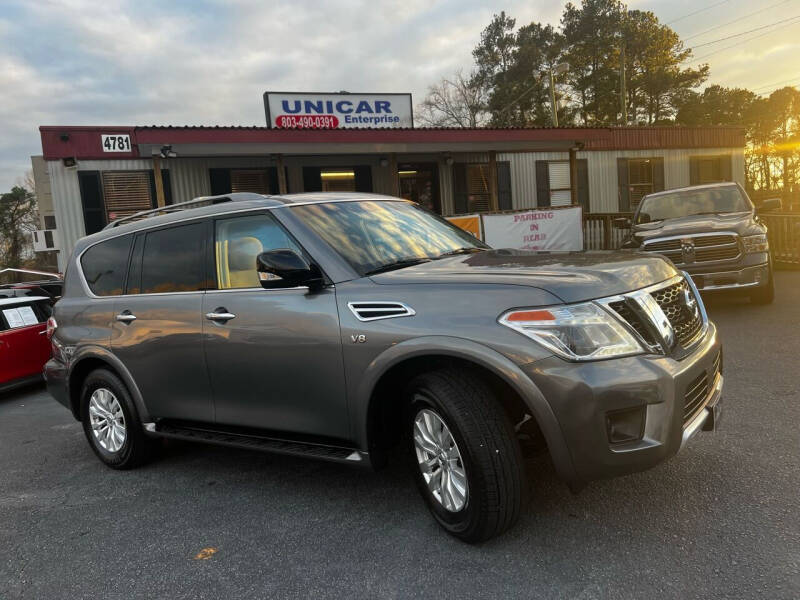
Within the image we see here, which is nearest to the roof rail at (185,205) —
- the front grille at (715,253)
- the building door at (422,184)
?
the front grille at (715,253)

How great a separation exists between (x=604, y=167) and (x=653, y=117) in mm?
31588

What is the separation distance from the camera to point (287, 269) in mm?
3020

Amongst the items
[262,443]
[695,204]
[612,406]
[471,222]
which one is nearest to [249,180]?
[471,222]

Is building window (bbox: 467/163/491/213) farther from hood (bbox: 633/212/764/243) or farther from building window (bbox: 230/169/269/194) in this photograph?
hood (bbox: 633/212/764/243)

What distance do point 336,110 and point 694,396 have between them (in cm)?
1664

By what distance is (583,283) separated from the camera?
2.62 metres

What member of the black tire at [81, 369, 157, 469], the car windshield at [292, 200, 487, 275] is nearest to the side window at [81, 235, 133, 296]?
the black tire at [81, 369, 157, 469]

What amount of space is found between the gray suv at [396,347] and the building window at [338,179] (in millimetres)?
12889

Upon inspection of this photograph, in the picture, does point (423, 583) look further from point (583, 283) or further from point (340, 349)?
point (583, 283)

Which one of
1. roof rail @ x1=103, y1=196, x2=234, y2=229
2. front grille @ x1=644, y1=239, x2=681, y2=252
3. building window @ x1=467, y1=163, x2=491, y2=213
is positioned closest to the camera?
roof rail @ x1=103, y1=196, x2=234, y2=229

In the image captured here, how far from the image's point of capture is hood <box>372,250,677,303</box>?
2.62 meters

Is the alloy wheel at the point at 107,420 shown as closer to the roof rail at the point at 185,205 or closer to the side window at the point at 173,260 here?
the side window at the point at 173,260

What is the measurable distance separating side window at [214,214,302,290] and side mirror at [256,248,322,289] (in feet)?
1.09

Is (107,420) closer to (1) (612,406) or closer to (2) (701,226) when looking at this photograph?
(1) (612,406)
